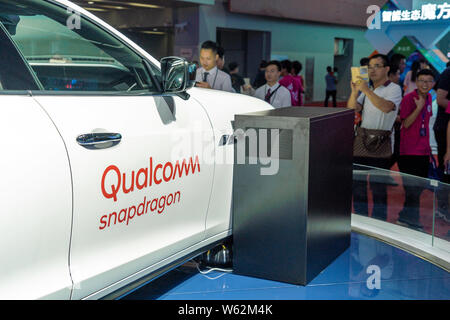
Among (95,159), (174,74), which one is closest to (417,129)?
(174,74)

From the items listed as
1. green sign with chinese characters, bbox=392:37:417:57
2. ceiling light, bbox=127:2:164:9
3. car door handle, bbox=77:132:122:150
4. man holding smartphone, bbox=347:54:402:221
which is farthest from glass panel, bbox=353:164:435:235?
ceiling light, bbox=127:2:164:9

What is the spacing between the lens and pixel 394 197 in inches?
167

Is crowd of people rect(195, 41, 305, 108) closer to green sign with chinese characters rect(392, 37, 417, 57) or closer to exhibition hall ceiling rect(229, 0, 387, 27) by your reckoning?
green sign with chinese characters rect(392, 37, 417, 57)

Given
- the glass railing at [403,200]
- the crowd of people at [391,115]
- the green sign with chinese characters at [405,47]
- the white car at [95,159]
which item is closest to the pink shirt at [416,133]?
the crowd of people at [391,115]

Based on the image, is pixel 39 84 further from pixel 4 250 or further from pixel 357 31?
pixel 357 31

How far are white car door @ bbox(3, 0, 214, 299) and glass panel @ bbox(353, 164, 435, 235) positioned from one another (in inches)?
69.7

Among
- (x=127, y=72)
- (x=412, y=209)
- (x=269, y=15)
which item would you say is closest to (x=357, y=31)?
(x=269, y=15)

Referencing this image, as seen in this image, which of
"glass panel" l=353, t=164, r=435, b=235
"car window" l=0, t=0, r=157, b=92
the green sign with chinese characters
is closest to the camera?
"car window" l=0, t=0, r=157, b=92

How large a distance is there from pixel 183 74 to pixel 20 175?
3.46 ft

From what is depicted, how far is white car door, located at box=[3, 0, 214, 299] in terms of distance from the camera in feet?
6.59

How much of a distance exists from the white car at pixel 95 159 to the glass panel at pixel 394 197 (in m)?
1.53

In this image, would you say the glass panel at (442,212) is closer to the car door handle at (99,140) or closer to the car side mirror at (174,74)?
the car side mirror at (174,74)

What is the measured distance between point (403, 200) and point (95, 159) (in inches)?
111
